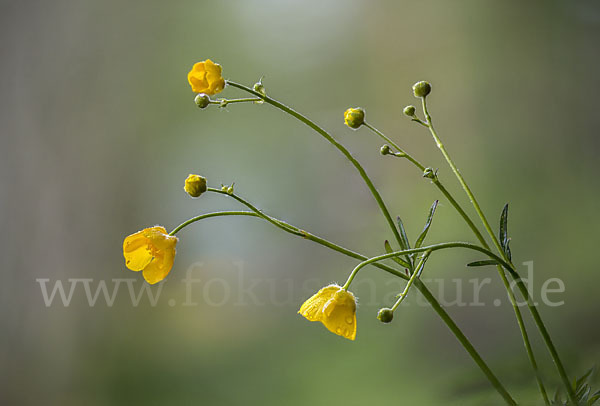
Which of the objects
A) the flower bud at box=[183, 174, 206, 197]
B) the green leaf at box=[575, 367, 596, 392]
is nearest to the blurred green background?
the green leaf at box=[575, 367, 596, 392]

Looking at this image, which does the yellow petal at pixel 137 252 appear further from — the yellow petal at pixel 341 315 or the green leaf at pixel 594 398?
the green leaf at pixel 594 398

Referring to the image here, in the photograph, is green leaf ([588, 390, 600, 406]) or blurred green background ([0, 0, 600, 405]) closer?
green leaf ([588, 390, 600, 406])

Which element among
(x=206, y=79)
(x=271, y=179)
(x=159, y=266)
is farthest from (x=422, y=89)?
(x=271, y=179)

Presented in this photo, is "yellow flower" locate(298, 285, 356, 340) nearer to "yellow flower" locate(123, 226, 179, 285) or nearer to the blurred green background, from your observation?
"yellow flower" locate(123, 226, 179, 285)

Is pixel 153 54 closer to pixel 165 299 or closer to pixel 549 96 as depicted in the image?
pixel 165 299

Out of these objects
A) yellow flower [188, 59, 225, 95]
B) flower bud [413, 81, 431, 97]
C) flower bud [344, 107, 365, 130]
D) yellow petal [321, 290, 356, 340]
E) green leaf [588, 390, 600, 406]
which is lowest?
green leaf [588, 390, 600, 406]

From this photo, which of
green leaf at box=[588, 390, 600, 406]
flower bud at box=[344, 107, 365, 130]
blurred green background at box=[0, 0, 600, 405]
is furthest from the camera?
blurred green background at box=[0, 0, 600, 405]

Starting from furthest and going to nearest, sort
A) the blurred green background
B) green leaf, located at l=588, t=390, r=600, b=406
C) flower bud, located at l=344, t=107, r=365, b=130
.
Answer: the blurred green background
flower bud, located at l=344, t=107, r=365, b=130
green leaf, located at l=588, t=390, r=600, b=406
